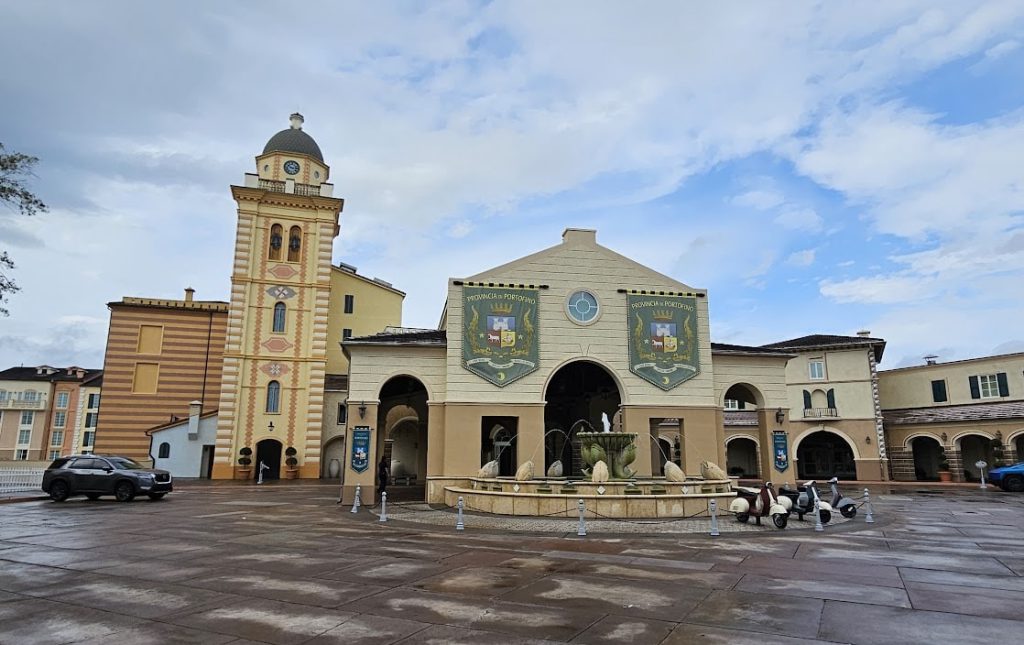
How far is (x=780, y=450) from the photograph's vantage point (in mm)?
25375

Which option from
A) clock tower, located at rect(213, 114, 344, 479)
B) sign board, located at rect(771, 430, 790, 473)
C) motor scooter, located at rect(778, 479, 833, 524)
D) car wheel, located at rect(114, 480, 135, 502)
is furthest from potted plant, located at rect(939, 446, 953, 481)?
car wheel, located at rect(114, 480, 135, 502)

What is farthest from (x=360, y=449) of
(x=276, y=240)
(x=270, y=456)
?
(x=276, y=240)

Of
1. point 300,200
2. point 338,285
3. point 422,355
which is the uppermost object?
point 300,200

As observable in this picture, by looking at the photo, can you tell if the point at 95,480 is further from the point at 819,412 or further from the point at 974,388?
the point at 974,388

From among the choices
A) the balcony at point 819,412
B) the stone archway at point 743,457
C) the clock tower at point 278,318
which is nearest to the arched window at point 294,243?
the clock tower at point 278,318

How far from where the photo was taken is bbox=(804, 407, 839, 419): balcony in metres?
41.4

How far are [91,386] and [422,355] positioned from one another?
50326 millimetres

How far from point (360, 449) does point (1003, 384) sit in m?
39.4

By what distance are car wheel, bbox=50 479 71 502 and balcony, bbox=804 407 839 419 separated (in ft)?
135

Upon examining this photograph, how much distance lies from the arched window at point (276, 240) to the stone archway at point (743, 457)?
34873 mm

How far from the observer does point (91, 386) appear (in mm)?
58531

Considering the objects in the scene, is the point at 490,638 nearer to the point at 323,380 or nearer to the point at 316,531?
the point at 316,531

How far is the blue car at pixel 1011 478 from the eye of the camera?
30.9 m

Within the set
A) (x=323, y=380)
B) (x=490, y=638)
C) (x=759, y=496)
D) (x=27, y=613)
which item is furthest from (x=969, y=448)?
(x=27, y=613)
